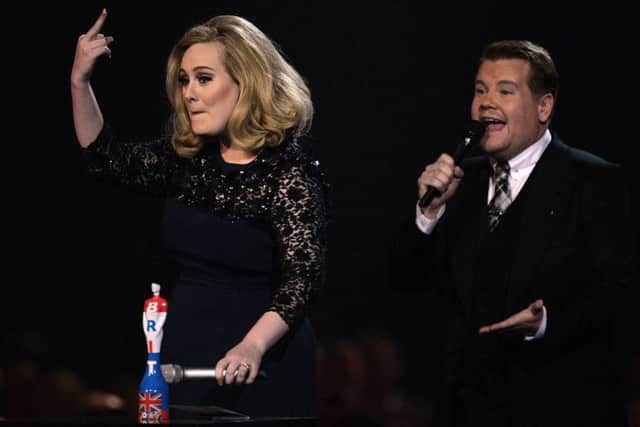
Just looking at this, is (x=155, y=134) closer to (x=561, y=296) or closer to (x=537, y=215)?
(x=537, y=215)

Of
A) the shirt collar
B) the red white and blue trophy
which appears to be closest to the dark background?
the shirt collar

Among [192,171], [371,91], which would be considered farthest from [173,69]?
[371,91]

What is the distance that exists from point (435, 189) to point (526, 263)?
288mm

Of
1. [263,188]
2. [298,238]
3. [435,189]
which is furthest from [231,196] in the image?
[435,189]

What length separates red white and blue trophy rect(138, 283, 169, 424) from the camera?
220cm

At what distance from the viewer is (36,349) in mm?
4383

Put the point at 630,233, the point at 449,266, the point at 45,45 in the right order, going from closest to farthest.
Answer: the point at 630,233 → the point at 449,266 → the point at 45,45

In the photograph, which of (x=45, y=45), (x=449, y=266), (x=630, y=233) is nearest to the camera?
(x=630, y=233)

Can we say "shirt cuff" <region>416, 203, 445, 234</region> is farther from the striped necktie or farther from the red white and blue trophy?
the red white and blue trophy

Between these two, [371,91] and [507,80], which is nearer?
[507,80]

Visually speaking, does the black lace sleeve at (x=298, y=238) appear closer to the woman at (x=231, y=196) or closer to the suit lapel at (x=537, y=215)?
the woman at (x=231, y=196)

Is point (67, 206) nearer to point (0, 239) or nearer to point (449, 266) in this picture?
point (0, 239)

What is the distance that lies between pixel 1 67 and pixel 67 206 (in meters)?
0.59

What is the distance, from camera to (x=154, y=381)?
224cm
